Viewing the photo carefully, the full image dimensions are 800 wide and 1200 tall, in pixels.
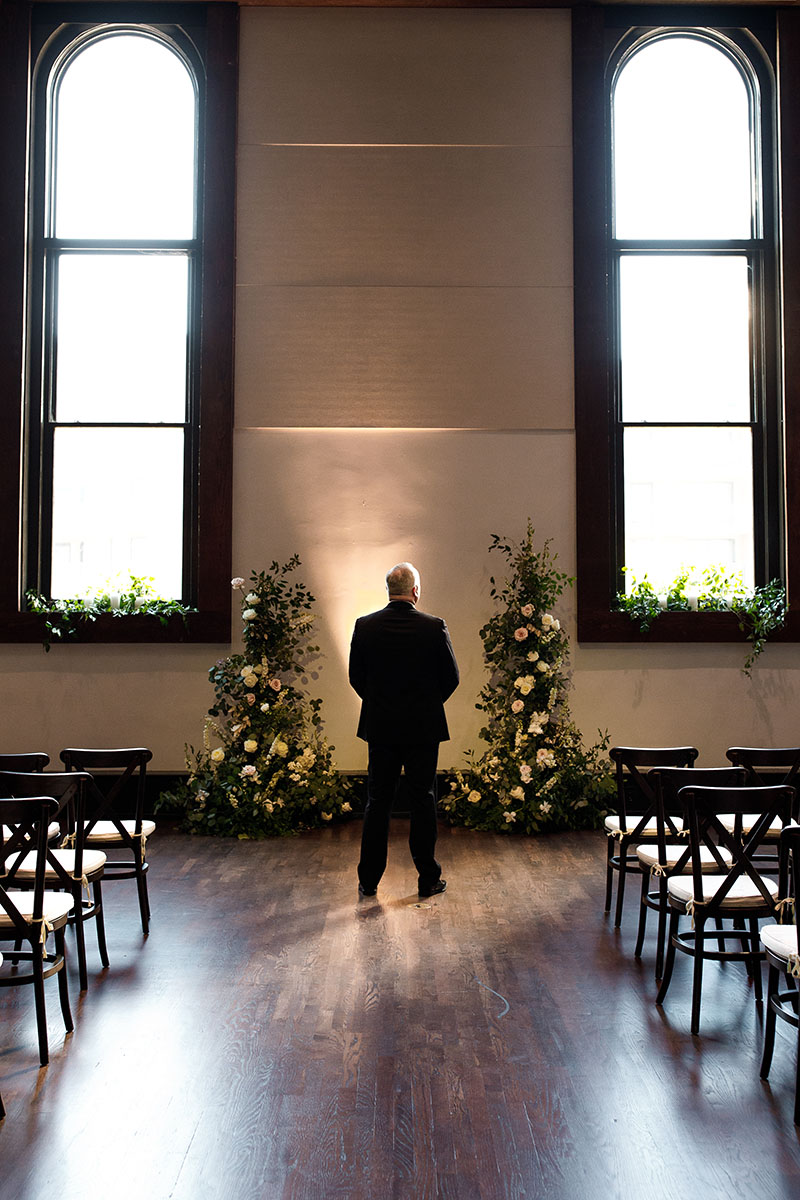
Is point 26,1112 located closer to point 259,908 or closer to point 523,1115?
point 523,1115

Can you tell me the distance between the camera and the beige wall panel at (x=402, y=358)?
25.3 ft

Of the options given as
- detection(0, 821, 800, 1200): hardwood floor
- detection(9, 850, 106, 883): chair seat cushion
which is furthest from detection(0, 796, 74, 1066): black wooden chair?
detection(9, 850, 106, 883): chair seat cushion

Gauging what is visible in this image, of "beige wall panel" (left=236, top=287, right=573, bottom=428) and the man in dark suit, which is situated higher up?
"beige wall panel" (left=236, top=287, right=573, bottom=428)

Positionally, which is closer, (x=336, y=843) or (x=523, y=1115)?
(x=523, y=1115)

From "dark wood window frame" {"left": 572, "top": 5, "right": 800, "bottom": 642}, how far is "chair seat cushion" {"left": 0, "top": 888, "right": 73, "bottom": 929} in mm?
4926

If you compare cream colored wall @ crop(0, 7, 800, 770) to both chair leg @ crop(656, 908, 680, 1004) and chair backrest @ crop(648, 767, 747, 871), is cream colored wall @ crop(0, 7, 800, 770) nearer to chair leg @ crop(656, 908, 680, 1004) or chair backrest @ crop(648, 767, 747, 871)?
chair backrest @ crop(648, 767, 747, 871)

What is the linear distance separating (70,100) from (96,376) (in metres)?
2.28

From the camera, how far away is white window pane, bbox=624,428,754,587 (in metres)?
7.88

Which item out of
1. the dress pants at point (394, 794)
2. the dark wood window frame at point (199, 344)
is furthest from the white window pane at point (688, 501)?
the dress pants at point (394, 794)

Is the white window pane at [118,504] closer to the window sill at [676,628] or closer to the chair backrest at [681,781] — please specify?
the window sill at [676,628]

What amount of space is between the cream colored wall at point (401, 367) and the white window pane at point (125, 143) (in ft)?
1.95

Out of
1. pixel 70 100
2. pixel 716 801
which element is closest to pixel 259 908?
pixel 716 801

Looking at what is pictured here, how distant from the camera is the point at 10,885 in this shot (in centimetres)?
379

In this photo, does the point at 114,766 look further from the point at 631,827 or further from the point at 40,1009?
the point at 631,827
